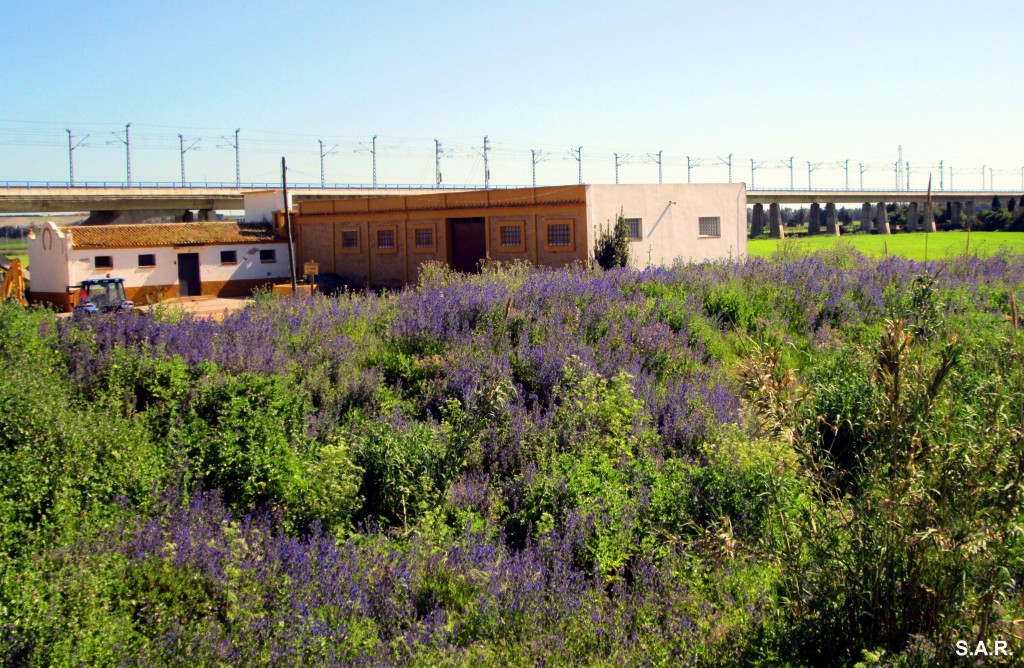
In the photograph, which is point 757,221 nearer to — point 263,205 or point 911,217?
point 911,217

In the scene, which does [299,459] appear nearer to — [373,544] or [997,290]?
[373,544]

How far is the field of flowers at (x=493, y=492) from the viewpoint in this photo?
16.0 ft

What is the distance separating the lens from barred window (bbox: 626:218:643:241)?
31766 millimetres

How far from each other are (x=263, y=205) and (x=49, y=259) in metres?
11.3

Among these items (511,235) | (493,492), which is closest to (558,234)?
(511,235)

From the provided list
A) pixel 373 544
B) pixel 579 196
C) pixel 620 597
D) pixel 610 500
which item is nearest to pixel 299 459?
pixel 373 544

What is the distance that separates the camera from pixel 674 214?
3328 centimetres

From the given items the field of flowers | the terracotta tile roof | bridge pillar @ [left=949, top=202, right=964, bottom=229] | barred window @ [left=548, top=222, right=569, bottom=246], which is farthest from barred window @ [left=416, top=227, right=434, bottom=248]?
the field of flowers

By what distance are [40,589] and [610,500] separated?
440cm

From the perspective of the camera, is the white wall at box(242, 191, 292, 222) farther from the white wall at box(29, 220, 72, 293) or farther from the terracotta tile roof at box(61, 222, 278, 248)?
the white wall at box(29, 220, 72, 293)

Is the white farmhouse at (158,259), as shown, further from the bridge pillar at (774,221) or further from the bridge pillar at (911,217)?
the bridge pillar at (911,217)

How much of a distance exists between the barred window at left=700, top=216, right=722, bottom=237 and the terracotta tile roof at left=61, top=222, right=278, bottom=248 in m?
19.6

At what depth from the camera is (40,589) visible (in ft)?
18.1

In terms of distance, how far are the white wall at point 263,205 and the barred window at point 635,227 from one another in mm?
19464
